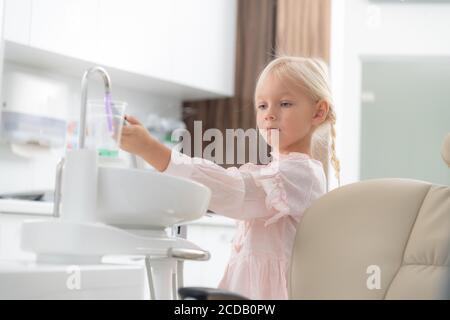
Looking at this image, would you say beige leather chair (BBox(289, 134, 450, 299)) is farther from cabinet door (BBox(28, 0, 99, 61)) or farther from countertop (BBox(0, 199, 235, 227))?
cabinet door (BBox(28, 0, 99, 61))

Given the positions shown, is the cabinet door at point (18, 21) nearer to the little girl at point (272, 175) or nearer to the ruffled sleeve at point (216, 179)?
the little girl at point (272, 175)

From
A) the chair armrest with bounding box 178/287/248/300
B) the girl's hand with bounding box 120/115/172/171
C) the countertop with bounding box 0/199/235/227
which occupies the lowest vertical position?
the countertop with bounding box 0/199/235/227

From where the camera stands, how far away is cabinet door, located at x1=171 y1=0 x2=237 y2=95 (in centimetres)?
343

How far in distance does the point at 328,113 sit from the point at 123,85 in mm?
2016

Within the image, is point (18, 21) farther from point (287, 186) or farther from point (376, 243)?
point (376, 243)

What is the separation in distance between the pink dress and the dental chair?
0.31ft

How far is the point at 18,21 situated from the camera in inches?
105

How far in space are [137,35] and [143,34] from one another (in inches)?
1.7

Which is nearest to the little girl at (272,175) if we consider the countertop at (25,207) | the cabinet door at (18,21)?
the countertop at (25,207)

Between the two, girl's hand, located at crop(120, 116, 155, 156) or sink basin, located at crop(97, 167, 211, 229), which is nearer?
sink basin, located at crop(97, 167, 211, 229)

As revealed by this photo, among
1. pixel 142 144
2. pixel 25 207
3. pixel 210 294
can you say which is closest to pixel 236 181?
pixel 142 144

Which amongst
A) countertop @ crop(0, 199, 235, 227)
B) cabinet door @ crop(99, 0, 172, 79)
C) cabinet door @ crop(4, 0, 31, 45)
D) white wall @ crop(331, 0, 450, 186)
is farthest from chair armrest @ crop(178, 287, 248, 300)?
white wall @ crop(331, 0, 450, 186)

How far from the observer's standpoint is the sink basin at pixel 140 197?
1084 millimetres
